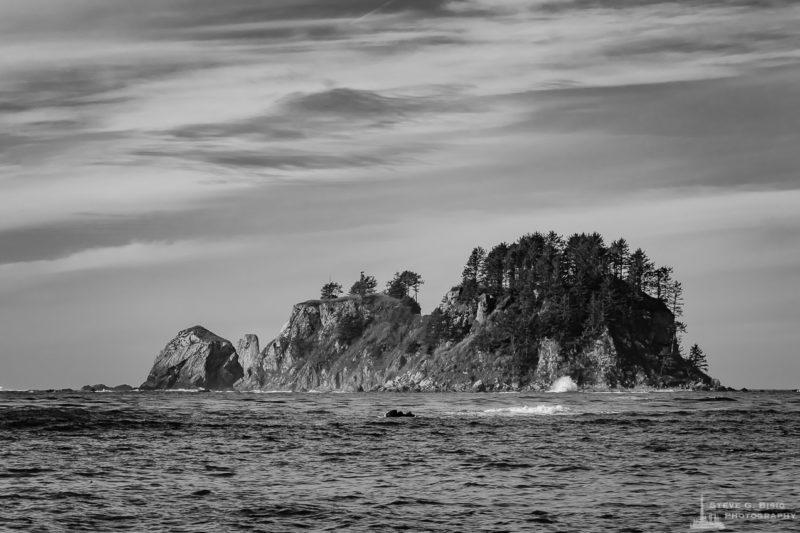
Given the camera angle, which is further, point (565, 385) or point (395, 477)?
point (565, 385)

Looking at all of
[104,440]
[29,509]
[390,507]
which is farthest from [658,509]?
[104,440]

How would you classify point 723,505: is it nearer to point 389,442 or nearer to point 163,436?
point 389,442

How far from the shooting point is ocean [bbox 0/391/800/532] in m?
26.0

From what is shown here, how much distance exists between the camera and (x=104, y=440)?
164 feet

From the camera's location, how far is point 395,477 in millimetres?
35500

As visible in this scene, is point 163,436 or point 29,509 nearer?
Result: point 29,509

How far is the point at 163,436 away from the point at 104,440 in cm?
405

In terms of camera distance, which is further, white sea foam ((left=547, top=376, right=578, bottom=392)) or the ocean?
white sea foam ((left=547, top=376, right=578, bottom=392))

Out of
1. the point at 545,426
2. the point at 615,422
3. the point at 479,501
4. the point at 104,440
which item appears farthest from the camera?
the point at 615,422

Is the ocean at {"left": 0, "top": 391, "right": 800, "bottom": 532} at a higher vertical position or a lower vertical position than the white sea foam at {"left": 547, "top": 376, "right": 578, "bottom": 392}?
lower

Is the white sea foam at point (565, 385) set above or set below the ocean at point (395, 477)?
above

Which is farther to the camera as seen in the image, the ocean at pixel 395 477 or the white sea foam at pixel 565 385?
the white sea foam at pixel 565 385

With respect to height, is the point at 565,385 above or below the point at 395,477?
above

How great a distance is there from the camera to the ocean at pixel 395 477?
1022 inches
